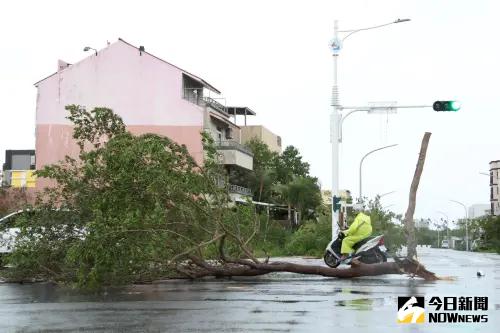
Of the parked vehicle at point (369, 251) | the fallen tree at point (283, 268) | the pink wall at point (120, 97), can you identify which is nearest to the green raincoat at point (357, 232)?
the parked vehicle at point (369, 251)

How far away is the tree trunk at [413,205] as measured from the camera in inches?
648

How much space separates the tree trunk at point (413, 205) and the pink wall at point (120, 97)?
32.5 m

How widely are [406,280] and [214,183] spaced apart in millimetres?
4744

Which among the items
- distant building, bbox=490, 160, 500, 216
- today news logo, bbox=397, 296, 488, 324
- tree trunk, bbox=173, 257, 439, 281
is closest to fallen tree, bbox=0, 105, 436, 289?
tree trunk, bbox=173, 257, 439, 281

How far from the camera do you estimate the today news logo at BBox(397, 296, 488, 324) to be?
27.5 feet

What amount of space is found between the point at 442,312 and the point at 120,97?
135 feet

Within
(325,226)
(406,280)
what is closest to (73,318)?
(406,280)

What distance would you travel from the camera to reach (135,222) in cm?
1347

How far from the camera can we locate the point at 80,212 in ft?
50.2

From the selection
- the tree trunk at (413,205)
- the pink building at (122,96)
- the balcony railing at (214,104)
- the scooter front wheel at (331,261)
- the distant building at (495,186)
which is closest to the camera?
the tree trunk at (413,205)

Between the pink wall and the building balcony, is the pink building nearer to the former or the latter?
the pink wall

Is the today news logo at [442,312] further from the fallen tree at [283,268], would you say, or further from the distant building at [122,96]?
the distant building at [122,96]

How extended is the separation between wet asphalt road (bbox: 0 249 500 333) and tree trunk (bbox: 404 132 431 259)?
1348mm

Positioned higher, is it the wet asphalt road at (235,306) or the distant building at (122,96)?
the distant building at (122,96)
